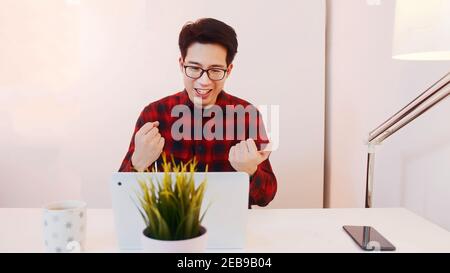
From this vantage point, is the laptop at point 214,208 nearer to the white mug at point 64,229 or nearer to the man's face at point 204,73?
the white mug at point 64,229

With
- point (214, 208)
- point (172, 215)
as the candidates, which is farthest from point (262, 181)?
point (172, 215)

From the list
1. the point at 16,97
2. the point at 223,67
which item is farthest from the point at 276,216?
the point at 16,97

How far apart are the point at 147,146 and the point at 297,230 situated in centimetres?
132

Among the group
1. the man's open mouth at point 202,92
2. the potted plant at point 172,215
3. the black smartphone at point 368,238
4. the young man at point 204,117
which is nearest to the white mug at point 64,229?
the potted plant at point 172,215

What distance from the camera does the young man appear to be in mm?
2314

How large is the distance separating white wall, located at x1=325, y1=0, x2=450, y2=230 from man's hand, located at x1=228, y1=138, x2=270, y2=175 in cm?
47

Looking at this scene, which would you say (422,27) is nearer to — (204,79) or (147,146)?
(204,79)

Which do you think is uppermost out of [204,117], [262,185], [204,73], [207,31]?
[207,31]

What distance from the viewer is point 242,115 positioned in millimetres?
2424

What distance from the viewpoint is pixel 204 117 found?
7.86ft

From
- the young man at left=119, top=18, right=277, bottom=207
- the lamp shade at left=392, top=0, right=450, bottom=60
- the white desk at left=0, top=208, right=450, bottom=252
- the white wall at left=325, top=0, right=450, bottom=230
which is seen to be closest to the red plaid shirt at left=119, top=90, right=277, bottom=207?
the young man at left=119, top=18, right=277, bottom=207

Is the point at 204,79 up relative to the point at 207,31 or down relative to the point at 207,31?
down

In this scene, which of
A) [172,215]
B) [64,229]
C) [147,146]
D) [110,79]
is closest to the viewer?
[172,215]

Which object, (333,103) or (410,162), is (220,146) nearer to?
(333,103)
